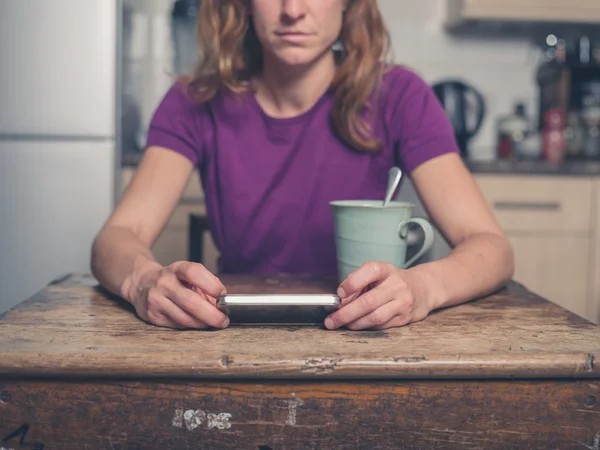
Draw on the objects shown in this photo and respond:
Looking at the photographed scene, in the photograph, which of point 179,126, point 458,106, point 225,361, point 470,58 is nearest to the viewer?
point 225,361

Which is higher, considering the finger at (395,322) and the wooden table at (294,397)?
the finger at (395,322)

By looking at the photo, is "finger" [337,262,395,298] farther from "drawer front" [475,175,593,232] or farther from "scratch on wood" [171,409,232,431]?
"drawer front" [475,175,593,232]

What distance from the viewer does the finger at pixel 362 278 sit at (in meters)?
0.72

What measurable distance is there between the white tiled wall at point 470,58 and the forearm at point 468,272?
6.56ft

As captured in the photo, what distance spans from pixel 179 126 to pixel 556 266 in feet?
5.34

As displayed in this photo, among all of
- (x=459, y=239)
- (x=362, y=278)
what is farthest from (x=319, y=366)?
(x=459, y=239)

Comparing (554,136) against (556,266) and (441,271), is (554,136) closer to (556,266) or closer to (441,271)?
(556,266)

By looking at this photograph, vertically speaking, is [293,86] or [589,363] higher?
[293,86]

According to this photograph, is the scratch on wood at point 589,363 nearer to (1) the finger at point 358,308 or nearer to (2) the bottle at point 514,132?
(1) the finger at point 358,308

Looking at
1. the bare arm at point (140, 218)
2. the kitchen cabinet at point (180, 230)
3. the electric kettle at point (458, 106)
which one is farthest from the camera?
the electric kettle at point (458, 106)

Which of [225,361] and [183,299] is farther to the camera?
[183,299]

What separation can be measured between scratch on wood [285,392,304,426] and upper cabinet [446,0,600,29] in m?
2.28

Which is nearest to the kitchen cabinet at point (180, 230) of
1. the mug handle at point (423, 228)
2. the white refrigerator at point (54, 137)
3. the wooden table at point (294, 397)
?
the white refrigerator at point (54, 137)

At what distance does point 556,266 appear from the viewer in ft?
7.93
